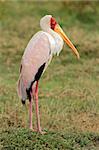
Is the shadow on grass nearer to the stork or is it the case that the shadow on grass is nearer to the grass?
the grass

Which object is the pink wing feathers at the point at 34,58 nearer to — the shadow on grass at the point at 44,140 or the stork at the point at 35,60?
the stork at the point at 35,60

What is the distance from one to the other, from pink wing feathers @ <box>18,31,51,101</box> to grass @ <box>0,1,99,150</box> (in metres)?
0.56

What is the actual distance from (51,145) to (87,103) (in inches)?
99.4

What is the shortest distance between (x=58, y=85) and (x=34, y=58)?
334 cm

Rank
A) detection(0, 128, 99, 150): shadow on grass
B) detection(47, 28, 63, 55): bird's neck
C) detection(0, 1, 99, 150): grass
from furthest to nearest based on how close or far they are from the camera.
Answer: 1. detection(47, 28, 63, 55): bird's neck
2. detection(0, 1, 99, 150): grass
3. detection(0, 128, 99, 150): shadow on grass

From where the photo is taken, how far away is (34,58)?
239 inches

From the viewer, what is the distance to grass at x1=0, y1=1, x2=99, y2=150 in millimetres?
5992

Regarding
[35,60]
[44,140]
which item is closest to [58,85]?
[35,60]

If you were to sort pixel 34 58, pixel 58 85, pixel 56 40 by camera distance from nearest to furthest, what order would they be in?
pixel 34 58, pixel 56 40, pixel 58 85

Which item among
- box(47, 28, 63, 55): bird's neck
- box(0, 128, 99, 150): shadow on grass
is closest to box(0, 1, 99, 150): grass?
box(0, 128, 99, 150): shadow on grass

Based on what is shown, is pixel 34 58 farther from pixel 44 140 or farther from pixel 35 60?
pixel 44 140

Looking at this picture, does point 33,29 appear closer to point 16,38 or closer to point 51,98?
point 16,38

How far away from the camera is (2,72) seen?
10289 mm

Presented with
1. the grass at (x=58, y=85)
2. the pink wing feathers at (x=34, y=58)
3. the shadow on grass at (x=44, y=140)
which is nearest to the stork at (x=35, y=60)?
the pink wing feathers at (x=34, y=58)
